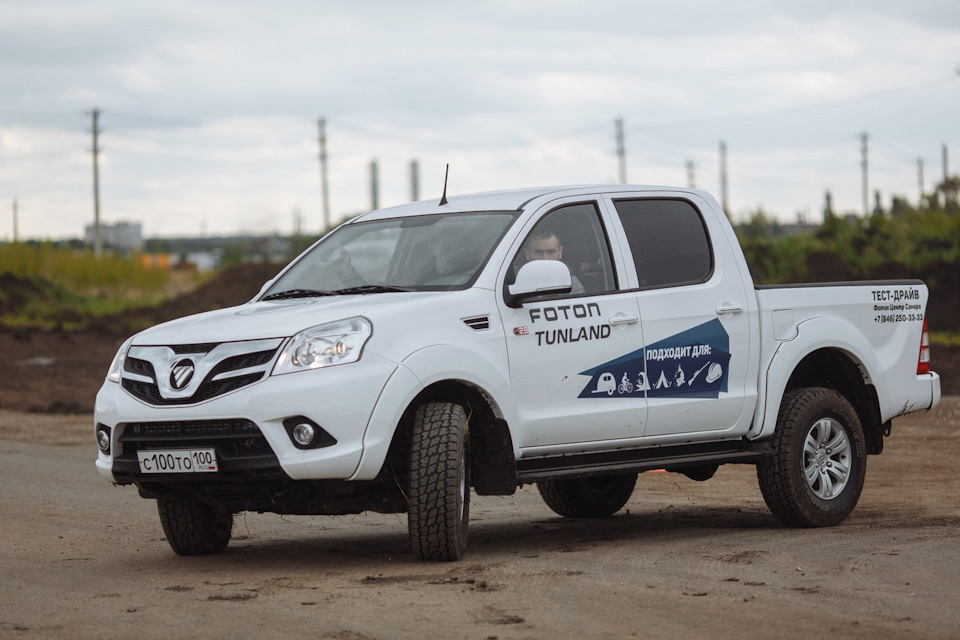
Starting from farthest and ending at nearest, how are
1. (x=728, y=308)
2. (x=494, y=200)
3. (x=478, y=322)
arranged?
(x=728, y=308)
(x=494, y=200)
(x=478, y=322)

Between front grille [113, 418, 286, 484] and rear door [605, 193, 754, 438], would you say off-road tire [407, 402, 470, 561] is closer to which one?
front grille [113, 418, 286, 484]

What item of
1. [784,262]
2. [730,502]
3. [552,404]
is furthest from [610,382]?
[784,262]

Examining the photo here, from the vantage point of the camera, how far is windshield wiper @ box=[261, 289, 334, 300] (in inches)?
314

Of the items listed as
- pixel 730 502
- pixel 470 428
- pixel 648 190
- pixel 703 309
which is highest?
pixel 648 190

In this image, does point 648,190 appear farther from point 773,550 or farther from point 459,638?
point 459,638

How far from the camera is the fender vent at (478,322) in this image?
291 inches

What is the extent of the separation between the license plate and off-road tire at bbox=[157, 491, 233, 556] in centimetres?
72

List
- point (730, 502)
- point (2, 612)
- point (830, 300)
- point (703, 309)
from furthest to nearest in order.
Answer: point (730, 502) → point (830, 300) → point (703, 309) → point (2, 612)

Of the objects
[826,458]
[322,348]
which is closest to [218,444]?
[322,348]

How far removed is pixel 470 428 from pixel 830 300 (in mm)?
2730

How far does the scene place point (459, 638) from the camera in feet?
18.1

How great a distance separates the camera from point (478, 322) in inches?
Result: 293

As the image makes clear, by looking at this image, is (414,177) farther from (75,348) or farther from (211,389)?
(211,389)

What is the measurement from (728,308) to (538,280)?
1590 millimetres
